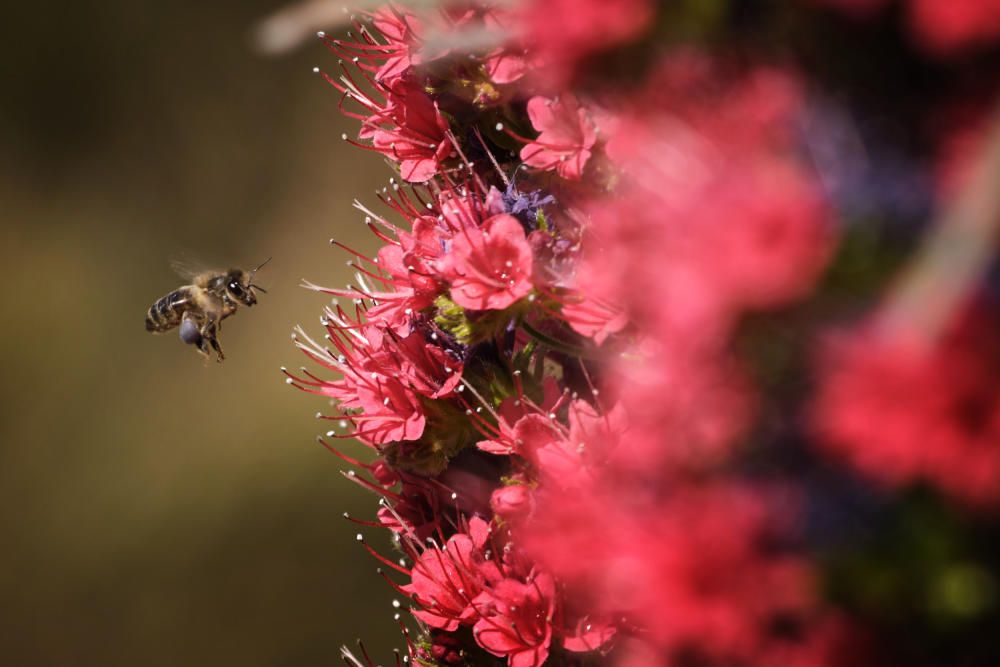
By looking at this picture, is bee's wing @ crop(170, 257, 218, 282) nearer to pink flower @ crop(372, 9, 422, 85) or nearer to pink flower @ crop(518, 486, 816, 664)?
pink flower @ crop(372, 9, 422, 85)

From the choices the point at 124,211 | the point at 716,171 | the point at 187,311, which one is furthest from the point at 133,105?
the point at 716,171

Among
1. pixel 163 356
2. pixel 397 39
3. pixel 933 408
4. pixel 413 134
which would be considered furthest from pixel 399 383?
pixel 163 356

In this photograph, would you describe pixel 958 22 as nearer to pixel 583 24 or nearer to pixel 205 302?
pixel 583 24

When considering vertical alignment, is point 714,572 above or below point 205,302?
above

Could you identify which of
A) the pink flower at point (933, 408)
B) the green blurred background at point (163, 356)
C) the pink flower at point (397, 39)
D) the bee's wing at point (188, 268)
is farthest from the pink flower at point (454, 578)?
the green blurred background at point (163, 356)

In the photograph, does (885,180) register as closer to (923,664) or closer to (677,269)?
(677,269)

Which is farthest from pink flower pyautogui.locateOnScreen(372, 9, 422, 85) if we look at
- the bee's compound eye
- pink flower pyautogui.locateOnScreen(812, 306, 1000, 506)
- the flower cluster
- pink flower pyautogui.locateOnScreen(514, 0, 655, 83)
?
the bee's compound eye
